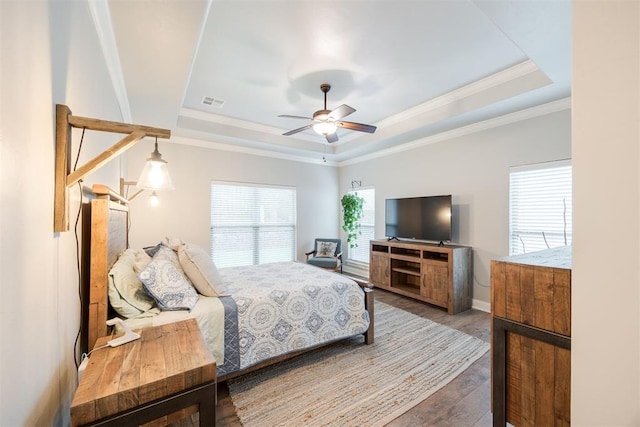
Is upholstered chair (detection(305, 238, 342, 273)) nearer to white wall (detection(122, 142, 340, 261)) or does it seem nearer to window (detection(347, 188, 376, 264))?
white wall (detection(122, 142, 340, 261))

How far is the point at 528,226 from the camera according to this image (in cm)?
342

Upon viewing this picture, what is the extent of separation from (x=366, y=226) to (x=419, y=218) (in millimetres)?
1573

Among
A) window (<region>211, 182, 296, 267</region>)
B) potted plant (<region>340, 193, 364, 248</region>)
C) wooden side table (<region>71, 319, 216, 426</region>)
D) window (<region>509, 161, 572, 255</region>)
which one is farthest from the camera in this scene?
potted plant (<region>340, 193, 364, 248</region>)

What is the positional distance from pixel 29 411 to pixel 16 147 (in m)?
0.81

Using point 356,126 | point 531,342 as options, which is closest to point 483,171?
point 356,126

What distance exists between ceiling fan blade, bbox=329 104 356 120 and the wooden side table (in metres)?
2.53

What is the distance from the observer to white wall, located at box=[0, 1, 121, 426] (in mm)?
718

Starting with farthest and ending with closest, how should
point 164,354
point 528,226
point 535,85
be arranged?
point 528,226
point 535,85
point 164,354

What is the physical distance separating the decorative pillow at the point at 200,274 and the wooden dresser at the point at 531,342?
6.35 ft

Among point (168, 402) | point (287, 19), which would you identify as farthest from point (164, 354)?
point (287, 19)

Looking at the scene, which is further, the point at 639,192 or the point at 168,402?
the point at 168,402

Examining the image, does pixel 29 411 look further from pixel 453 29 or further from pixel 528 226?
pixel 528 226

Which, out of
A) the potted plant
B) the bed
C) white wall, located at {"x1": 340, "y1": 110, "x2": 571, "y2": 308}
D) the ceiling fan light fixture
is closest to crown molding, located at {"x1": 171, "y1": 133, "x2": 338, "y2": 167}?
the potted plant

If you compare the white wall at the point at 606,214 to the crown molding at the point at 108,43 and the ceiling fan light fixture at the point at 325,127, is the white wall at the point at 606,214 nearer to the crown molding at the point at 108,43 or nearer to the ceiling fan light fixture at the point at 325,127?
the crown molding at the point at 108,43
